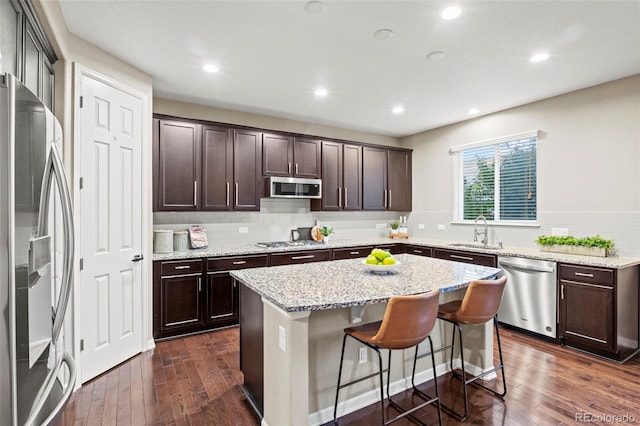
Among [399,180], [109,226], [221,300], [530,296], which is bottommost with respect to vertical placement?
[221,300]

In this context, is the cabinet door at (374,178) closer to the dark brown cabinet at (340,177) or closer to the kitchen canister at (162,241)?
the dark brown cabinet at (340,177)

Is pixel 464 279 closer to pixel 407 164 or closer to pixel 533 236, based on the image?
pixel 533 236

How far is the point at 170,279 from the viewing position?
3596 mm

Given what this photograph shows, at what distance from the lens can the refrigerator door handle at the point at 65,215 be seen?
3.77 ft

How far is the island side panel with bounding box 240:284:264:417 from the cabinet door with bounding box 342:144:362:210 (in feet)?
10.3

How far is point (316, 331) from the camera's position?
7.09 ft

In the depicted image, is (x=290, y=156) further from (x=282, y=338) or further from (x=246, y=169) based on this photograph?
(x=282, y=338)

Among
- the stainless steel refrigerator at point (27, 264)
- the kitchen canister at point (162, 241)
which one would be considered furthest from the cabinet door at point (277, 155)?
the stainless steel refrigerator at point (27, 264)

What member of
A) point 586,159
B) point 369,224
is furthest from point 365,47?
point 369,224

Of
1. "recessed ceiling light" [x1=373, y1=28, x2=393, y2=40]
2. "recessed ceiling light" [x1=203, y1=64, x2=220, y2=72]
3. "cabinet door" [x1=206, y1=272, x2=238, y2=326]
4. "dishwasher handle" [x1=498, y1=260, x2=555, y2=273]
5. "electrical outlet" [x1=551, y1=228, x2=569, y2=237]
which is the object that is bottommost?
"cabinet door" [x1=206, y1=272, x2=238, y2=326]

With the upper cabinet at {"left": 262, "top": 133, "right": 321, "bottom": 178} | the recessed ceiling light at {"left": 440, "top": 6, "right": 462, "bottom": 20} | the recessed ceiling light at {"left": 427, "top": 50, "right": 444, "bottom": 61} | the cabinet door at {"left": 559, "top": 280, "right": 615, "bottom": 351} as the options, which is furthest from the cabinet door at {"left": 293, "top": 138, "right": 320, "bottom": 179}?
the cabinet door at {"left": 559, "top": 280, "right": 615, "bottom": 351}

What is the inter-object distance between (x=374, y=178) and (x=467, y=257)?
2060mm

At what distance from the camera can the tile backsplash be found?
358 cm

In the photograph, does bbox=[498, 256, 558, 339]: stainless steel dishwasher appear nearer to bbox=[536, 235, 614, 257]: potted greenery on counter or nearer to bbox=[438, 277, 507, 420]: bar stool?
bbox=[536, 235, 614, 257]: potted greenery on counter
